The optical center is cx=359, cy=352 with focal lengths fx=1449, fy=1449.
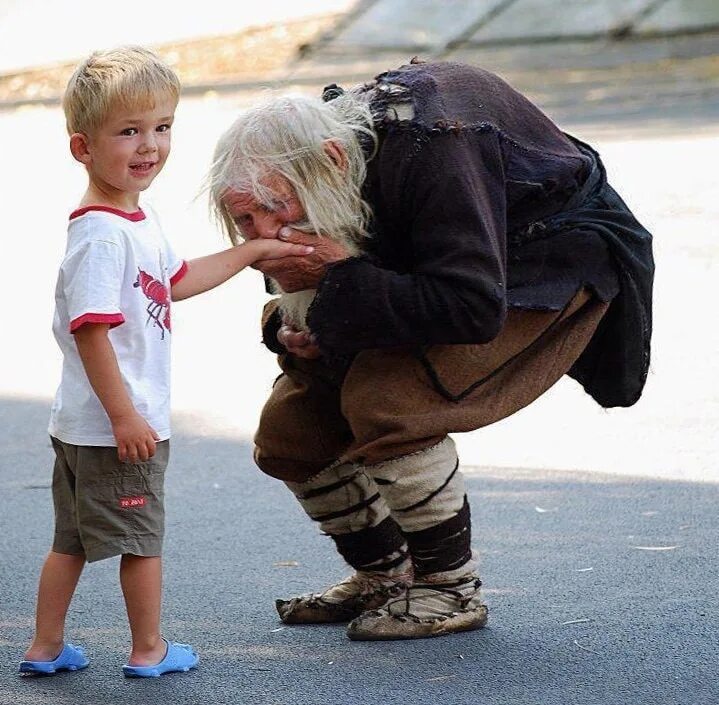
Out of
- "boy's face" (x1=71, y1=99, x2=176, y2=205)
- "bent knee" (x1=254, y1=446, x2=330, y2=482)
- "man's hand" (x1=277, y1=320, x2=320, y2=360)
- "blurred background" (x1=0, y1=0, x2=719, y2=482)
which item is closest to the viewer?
"boy's face" (x1=71, y1=99, x2=176, y2=205)

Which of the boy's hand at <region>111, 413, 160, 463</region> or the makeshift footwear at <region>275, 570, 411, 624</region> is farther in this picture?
the makeshift footwear at <region>275, 570, 411, 624</region>

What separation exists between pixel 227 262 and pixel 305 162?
0.25 m

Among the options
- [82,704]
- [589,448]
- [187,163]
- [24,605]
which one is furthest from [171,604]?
[187,163]

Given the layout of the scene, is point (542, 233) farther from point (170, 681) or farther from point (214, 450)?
point (214, 450)

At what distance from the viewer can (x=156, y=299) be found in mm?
2775

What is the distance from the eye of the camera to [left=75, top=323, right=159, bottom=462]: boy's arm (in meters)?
2.64

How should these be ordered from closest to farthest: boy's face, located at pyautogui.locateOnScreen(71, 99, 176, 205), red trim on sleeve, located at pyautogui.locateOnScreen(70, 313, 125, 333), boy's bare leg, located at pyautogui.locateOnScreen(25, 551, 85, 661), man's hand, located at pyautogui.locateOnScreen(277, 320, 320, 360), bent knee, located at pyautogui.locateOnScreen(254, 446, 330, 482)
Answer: red trim on sleeve, located at pyautogui.locateOnScreen(70, 313, 125, 333)
boy's face, located at pyautogui.locateOnScreen(71, 99, 176, 205)
boy's bare leg, located at pyautogui.locateOnScreen(25, 551, 85, 661)
man's hand, located at pyautogui.locateOnScreen(277, 320, 320, 360)
bent knee, located at pyautogui.locateOnScreen(254, 446, 330, 482)

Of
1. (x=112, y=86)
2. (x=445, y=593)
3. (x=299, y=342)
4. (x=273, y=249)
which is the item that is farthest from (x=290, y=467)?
(x=112, y=86)

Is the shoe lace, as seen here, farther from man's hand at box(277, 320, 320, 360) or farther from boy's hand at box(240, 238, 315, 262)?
boy's hand at box(240, 238, 315, 262)

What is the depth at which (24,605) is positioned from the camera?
132 inches

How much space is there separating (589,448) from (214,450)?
1.23 m

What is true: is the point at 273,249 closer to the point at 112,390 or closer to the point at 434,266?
the point at 434,266

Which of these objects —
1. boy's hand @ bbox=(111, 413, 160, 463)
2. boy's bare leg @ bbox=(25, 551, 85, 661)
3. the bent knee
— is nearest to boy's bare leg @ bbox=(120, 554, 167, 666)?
boy's bare leg @ bbox=(25, 551, 85, 661)

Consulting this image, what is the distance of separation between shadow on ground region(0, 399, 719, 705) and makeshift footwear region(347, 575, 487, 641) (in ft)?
0.09
